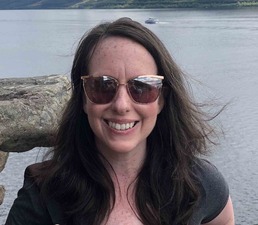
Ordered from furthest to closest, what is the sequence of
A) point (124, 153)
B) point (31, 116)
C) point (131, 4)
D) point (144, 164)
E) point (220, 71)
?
point (131, 4)
point (220, 71)
point (31, 116)
point (144, 164)
point (124, 153)

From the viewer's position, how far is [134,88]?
228cm

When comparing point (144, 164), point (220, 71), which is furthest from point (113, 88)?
point (220, 71)

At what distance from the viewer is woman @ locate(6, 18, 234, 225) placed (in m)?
2.29

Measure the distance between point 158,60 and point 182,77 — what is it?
8.2 inches

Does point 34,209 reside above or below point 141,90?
below

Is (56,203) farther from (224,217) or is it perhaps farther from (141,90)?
(224,217)

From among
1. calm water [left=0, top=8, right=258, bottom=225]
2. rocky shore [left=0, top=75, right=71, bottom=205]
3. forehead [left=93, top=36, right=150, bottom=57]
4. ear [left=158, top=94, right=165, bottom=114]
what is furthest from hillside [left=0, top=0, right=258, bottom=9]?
forehead [left=93, top=36, right=150, bottom=57]

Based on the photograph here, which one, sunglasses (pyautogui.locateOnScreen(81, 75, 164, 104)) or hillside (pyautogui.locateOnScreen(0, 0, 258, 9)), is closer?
sunglasses (pyautogui.locateOnScreen(81, 75, 164, 104))

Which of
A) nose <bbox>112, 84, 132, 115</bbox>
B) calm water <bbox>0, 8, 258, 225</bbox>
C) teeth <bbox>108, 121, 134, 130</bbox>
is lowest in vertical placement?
calm water <bbox>0, 8, 258, 225</bbox>

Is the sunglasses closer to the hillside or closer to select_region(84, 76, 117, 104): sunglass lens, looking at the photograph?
select_region(84, 76, 117, 104): sunglass lens

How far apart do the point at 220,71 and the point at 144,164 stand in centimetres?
2677

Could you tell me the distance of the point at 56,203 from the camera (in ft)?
7.57

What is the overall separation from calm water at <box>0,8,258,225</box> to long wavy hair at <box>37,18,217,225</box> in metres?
0.81

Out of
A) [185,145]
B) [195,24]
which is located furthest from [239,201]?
[195,24]
